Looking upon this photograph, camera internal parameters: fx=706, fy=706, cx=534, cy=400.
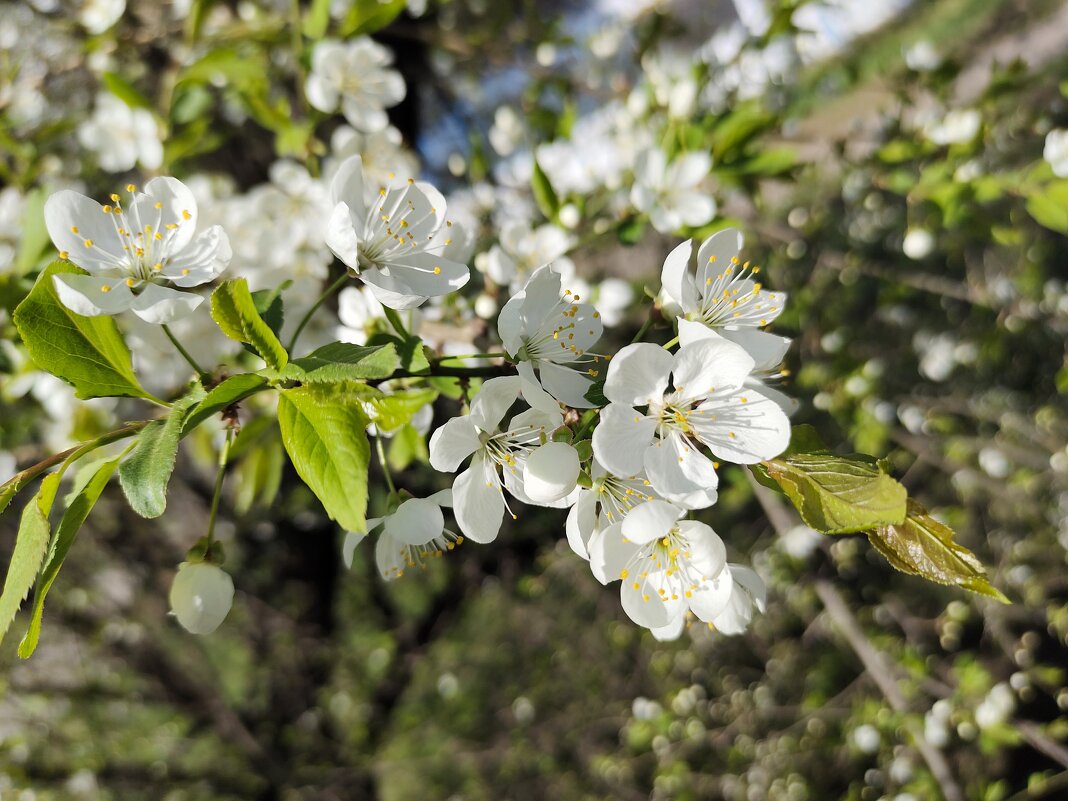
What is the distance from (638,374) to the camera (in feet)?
2.11

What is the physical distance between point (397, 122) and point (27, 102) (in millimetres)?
1719

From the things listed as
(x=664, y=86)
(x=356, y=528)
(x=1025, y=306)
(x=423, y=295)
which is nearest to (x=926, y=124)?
(x=664, y=86)

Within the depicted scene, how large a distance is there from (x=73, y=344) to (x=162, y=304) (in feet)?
0.29

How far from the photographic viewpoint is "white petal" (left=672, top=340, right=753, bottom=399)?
0.63 m

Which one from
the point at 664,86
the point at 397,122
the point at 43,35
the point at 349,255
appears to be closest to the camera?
the point at 349,255

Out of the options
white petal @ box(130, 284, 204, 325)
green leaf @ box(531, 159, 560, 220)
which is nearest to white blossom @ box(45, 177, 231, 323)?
white petal @ box(130, 284, 204, 325)

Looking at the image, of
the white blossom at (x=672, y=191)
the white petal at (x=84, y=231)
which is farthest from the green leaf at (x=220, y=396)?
the white blossom at (x=672, y=191)

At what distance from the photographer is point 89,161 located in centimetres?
245

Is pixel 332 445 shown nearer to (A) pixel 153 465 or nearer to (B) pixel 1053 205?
(A) pixel 153 465

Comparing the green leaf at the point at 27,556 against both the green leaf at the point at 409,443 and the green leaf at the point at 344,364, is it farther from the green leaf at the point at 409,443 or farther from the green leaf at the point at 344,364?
the green leaf at the point at 409,443

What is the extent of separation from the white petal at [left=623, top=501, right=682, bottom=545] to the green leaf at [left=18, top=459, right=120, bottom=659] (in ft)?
1.51

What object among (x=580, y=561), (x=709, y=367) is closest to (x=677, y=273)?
(x=709, y=367)

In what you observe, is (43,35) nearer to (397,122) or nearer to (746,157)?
(397,122)

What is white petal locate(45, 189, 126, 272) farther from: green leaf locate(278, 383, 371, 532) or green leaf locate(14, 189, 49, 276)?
green leaf locate(14, 189, 49, 276)
